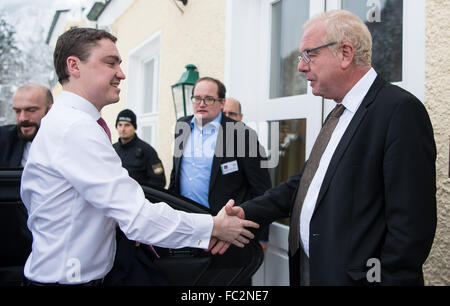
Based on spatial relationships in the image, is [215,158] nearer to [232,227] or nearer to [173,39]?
[232,227]

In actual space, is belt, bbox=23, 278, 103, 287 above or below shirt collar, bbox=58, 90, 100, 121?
below

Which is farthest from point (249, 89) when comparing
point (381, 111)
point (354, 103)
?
point (381, 111)

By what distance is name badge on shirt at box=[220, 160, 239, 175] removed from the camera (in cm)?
258

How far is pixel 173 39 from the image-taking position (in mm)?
4574

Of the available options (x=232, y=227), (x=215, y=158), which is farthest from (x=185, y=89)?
(x=232, y=227)

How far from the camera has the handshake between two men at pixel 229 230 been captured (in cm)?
164

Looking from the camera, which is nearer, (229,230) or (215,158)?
(229,230)

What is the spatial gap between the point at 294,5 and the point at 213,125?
115cm

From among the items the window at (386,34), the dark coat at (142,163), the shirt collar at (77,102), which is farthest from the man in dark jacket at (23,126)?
the window at (386,34)

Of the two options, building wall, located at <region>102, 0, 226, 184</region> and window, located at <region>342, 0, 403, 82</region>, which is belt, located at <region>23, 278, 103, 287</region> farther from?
building wall, located at <region>102, 0, 226, 184</region>

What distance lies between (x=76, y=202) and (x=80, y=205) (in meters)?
0.02

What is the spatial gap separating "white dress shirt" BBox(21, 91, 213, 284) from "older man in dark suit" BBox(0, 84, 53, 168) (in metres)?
1.25

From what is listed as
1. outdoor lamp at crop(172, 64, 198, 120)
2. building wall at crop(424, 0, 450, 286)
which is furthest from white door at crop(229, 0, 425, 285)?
outdoor lamp at crop(172, 64, 198, 120)

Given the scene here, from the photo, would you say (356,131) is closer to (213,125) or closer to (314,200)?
(314,200)
